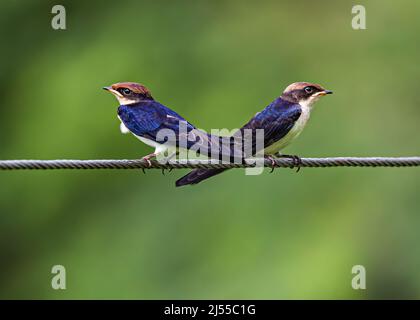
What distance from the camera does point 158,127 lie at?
26.3 ft

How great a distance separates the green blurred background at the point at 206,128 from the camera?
1181cm

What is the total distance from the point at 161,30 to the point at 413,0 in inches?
130

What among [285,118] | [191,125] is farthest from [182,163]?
[285,118]

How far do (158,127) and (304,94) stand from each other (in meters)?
1.42

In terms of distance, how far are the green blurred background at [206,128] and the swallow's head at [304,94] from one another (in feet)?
8.84

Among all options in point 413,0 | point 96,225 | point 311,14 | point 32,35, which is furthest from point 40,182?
point 413,0

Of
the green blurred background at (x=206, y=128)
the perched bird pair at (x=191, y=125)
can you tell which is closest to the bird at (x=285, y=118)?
the perched bird pair at (x=191, y=125)

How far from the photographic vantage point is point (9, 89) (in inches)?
616

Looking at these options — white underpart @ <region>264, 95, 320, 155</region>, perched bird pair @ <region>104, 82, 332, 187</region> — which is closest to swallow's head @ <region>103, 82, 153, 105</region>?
perched bird pair @ <region>104, 82, 332, 187</region>

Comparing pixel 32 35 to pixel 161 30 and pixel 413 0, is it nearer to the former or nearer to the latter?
pixel 161 30

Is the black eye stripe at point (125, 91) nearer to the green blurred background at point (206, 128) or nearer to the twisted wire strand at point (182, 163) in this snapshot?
the twisted wire strand at point (182, 163)

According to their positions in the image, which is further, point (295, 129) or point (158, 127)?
point (295, 129)

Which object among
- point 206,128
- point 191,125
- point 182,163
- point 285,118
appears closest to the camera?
point 182,163

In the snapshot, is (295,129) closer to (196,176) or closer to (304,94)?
(304,94)
